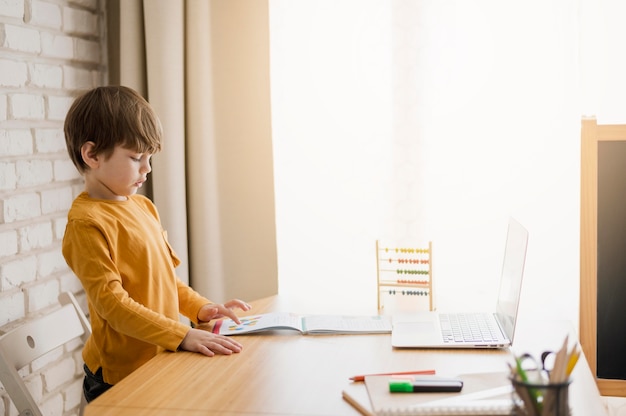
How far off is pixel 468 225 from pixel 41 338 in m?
1.34

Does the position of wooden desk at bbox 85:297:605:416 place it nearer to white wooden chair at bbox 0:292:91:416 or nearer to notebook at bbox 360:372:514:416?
notebook at bbox 360:372:514:416

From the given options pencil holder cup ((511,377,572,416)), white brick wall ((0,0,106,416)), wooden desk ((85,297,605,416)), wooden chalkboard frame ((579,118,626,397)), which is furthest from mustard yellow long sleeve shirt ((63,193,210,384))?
wooden chalkboard frame ((579,118,626,397))

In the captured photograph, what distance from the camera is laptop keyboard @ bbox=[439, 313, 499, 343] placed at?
5.79ft

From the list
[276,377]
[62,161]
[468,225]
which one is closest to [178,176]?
[62,161]

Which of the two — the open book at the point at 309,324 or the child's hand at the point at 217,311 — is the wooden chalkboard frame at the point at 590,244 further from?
the child's hand at the point at 217,311

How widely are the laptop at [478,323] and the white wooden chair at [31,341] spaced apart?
85 cm

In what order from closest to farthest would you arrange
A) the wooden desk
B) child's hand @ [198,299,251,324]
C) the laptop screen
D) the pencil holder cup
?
1. the pencil holder cup
2. the wooden desk
3. the laptop screen
4. child's hand @ [198,299,251,324]

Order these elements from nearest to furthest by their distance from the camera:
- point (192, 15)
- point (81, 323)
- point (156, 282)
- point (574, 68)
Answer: point (156, 282)
point (81, 323)
point (574, 68)
point (192, 15)

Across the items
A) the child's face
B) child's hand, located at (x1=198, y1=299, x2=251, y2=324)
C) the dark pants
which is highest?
the child's face

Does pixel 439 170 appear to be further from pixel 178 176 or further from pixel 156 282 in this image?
pixel 156 282

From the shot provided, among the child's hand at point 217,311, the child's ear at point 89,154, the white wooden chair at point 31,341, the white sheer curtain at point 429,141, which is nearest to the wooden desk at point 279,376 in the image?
the child's hand at point 217,311

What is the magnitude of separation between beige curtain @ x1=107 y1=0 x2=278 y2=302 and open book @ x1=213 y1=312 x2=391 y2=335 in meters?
0.68

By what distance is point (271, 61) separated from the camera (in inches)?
103

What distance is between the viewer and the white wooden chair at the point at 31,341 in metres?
1.76
